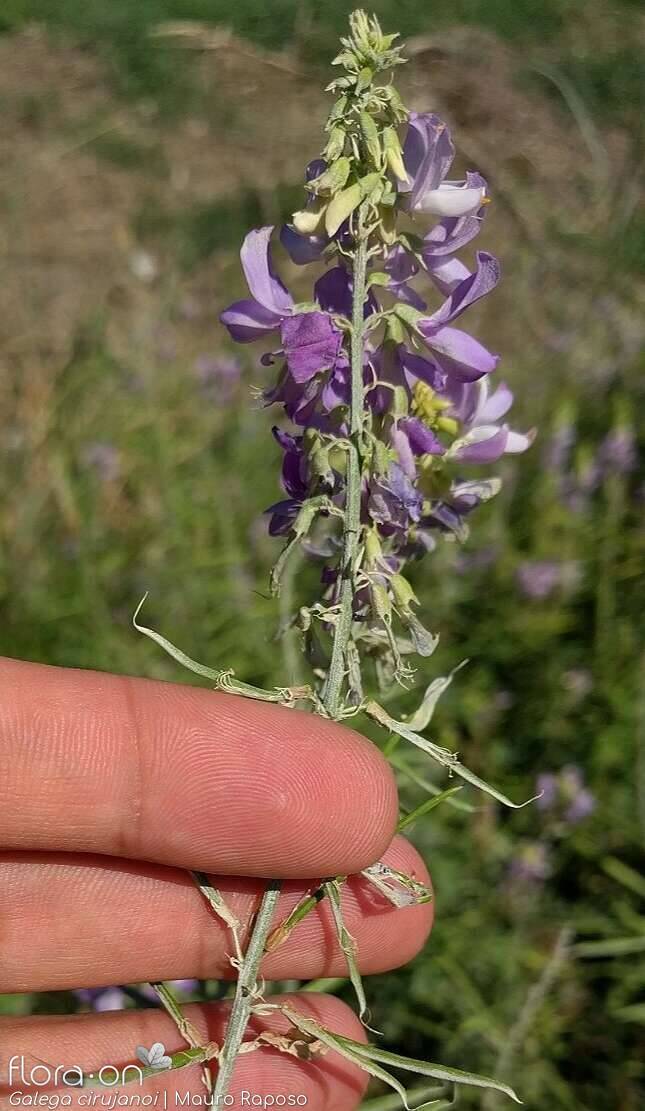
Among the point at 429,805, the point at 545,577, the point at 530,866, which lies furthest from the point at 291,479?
the point at 545,577

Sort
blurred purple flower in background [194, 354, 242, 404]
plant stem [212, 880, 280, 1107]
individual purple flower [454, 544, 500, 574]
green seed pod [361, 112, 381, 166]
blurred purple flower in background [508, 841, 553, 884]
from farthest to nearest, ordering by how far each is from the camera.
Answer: blurred purple flower in background [194, 354, 242, 404] < individual purple flower [454, 544, 500, 574] < blurred purple flower in background [508, 841, 553, 884] < plant stem [212, 880, 280, 1107] < green seed pod [361, 112, 381, 166]

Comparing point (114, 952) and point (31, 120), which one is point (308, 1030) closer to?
point (114, 952)

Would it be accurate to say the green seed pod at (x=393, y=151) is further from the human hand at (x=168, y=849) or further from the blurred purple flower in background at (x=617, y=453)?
the blurred purple flower in background at (x=617, y=453)

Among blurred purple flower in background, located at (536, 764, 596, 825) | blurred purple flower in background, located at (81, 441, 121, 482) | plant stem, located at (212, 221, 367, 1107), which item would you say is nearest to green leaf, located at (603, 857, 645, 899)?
blurred purple flower in background, located at (536, 764, 596, 825)

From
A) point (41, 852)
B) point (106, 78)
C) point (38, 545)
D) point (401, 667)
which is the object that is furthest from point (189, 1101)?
point (106, 78)

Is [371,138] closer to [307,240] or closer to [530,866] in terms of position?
[307,240]

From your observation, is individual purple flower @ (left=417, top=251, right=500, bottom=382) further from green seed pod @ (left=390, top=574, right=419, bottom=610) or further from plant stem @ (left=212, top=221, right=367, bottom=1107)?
green seed pod @ (left=390, top=574, right=419, bottom=610)
